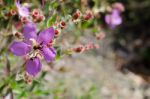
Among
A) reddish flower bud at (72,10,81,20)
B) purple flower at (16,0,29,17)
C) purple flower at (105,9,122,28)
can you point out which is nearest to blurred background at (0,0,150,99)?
purple flower at (105,9,122,28)

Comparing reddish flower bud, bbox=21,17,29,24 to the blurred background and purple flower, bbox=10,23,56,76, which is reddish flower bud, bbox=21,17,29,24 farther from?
the blurred background

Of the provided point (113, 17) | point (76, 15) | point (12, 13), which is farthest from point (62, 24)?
point (113, 17)

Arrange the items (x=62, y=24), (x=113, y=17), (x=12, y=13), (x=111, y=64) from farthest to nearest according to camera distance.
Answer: (x=111, y=64), (x=113, y=17), (x=12, y=13), (x=62, y=24)

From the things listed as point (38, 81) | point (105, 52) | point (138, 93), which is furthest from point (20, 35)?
point (105, 52)

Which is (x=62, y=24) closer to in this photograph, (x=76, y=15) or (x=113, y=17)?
(x=76, y=15)

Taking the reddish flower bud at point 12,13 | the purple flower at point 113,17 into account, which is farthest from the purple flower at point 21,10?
the purple flower at point 113,17
